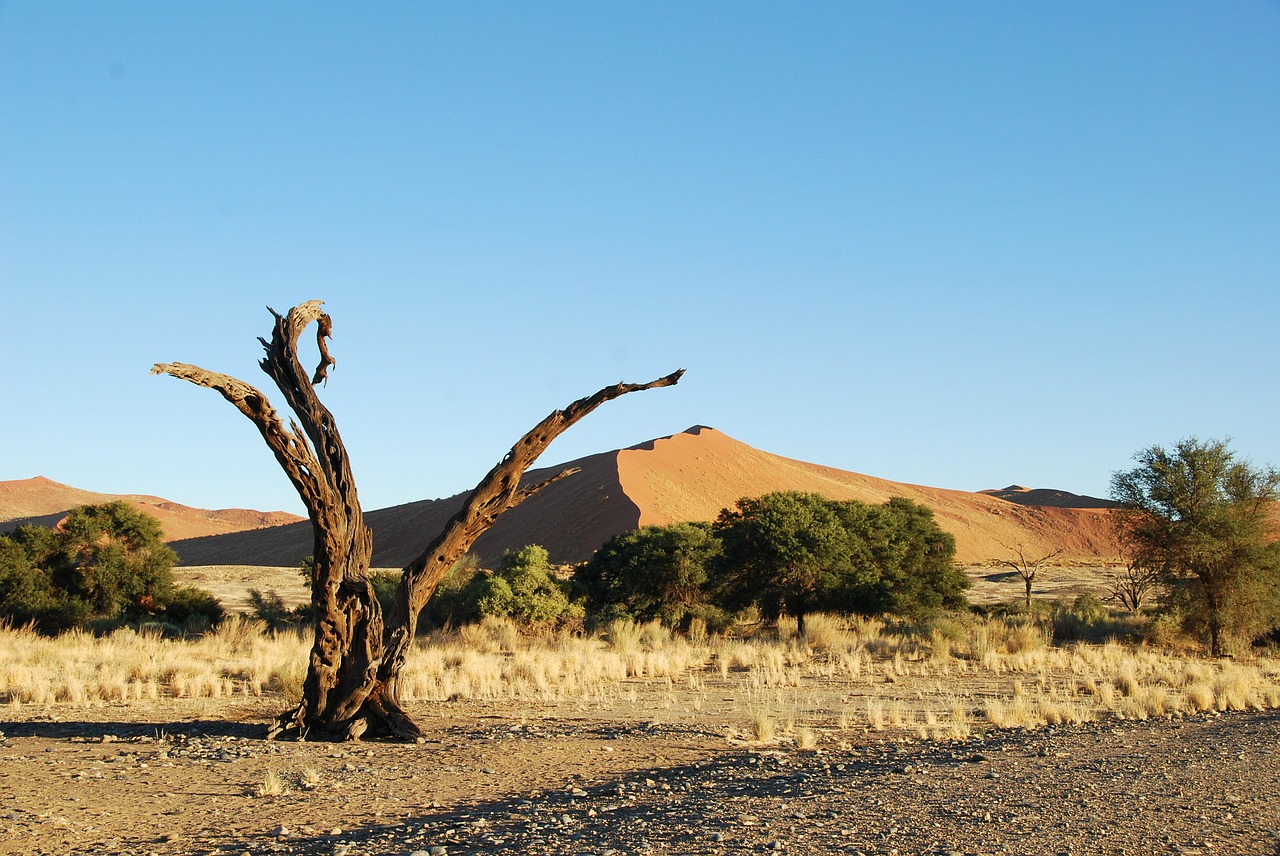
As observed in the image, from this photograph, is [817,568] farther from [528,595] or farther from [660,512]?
A: [660,512]

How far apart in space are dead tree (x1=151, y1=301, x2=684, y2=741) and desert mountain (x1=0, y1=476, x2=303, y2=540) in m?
136

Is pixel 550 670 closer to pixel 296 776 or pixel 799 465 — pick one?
pixel 296 776

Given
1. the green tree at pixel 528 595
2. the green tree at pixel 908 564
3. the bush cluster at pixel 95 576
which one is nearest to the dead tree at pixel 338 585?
the green tree at pixel 528 595

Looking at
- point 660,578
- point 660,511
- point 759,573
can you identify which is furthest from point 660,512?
point 759,573

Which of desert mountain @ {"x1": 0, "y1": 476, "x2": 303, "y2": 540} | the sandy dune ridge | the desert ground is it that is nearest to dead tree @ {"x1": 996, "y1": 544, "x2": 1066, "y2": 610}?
the sandy dune ridge

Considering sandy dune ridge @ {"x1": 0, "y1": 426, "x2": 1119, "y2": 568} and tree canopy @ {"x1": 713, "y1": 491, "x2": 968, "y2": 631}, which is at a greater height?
sandy dune ridge @ {"x1": 0, "y1": 426, "x2": 1119, "y2": 568}

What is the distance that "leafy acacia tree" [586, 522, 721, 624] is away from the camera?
1243 inches

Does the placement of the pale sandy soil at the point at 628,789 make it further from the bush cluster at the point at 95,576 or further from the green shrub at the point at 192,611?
the green shrub at the point at 192,611

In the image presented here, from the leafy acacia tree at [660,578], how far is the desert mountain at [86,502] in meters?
120

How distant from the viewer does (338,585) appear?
39.0 ft

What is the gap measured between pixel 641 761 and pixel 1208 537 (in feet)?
64.2

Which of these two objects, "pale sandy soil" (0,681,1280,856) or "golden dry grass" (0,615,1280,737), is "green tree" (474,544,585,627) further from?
"pale sandy soil" (0,681,1280,856)

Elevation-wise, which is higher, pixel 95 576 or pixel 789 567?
pixel 789 567

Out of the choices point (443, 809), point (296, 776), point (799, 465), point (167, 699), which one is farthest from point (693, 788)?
point (799, 465)
